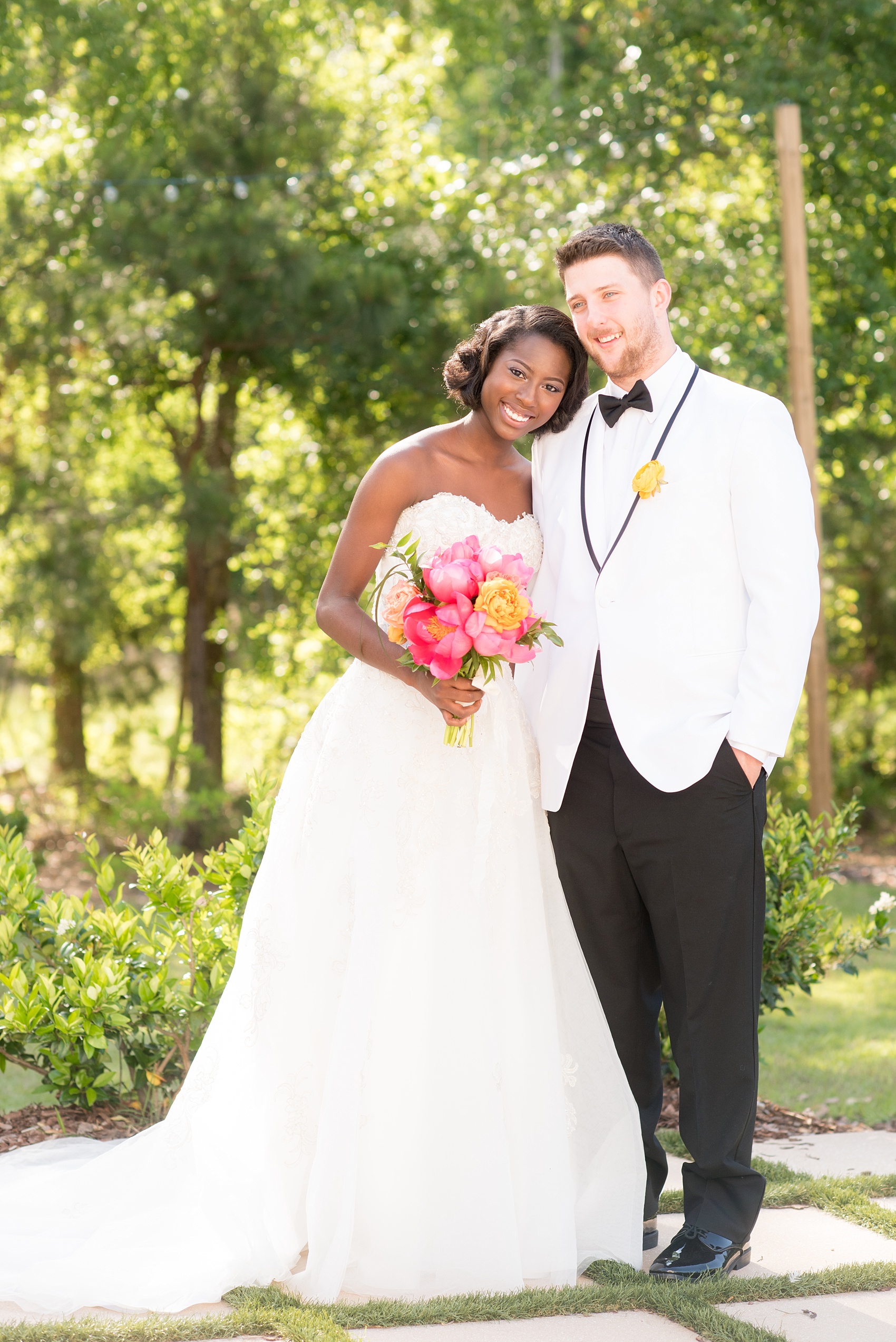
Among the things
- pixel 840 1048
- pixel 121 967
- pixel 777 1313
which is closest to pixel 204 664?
pixel 840 1048

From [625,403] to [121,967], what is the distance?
7.32 ft

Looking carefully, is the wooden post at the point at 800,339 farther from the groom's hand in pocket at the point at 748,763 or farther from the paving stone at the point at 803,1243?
the groom's hand in pocket at the point at 748,763

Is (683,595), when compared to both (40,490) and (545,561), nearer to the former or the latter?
(545,561)

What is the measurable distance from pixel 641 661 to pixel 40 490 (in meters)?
8.04

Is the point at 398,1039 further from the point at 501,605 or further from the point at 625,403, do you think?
the point at 625,403

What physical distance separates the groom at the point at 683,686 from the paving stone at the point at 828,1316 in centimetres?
19

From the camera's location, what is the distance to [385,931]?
308 centimetres

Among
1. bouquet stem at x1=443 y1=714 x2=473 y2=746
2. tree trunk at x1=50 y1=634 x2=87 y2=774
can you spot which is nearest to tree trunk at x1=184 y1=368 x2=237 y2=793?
tree trunk at x1=50 y1=634 x2=87 y2=774

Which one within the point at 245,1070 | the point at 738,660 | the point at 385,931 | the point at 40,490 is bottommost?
the point at 245,1070

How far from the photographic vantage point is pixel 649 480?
300 centimetres

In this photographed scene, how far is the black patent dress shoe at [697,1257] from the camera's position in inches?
115

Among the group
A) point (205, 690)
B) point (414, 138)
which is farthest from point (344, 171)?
point (205, 690)

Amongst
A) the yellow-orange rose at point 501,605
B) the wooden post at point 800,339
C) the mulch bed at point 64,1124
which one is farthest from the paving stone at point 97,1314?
the wooden post at point 800,339

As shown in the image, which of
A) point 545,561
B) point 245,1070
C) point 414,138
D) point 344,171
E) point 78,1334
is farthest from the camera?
point 414,138
